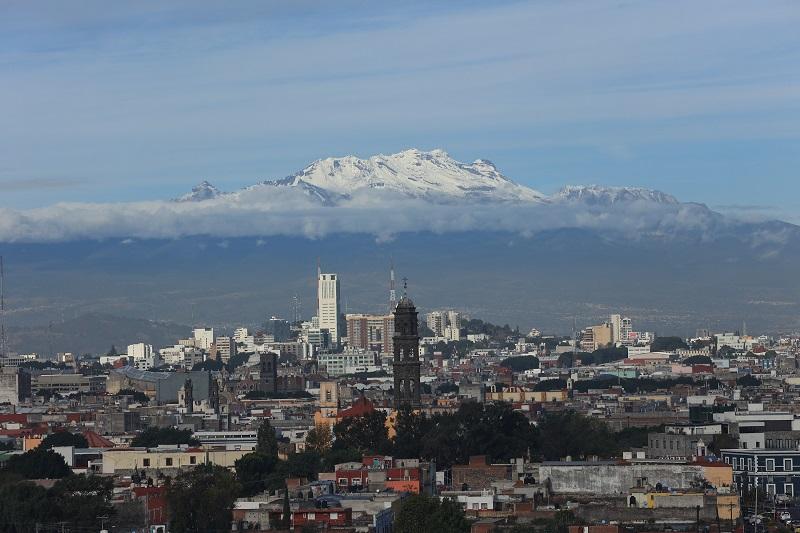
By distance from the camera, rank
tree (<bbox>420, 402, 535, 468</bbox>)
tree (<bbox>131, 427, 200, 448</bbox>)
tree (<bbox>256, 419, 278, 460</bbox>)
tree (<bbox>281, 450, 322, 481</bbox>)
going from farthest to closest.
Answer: tree (<bbox>131, 427, 200, 448</bbox>) → tree (<bbox>256, 419, 278, 460</bbox>) → tree (<bbox>420, 402, 535, 468</bbox>) → tree (<bbox>281, 450, 322, 481</bbox>)

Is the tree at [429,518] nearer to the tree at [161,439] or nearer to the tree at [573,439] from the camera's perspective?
the tree at [573,439]

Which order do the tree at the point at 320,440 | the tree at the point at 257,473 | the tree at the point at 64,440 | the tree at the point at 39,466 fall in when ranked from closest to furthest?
the tree at the point at 257,473 → the tree at the point at 39,466 → the tree at the point at 320,440 → the tree at the point at 64,440

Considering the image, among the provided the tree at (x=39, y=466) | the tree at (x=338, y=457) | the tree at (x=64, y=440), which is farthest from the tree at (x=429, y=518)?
the tree at (x=64, y=440)

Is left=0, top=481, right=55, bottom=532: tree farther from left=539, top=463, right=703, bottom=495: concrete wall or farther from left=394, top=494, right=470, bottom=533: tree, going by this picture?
left=539, top=463, right=703, bottom=495: concrete wall

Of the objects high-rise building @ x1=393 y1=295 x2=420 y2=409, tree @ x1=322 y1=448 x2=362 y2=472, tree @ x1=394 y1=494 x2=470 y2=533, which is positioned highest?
high-rise building @ x1=393 y1=295 x2=420 y2=409

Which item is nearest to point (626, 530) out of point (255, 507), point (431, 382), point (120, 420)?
point (255, 507)

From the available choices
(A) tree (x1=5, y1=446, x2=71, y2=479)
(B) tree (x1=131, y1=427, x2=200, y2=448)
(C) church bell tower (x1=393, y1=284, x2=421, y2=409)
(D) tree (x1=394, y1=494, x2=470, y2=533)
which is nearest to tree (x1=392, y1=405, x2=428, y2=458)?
(B) tree (x1=131, y1=427, x2=200, y2=448)
